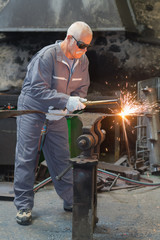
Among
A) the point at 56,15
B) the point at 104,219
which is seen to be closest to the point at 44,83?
the point at 104,219

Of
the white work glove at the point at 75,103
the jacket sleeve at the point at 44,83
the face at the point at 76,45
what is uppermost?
the face at the point at 76,45

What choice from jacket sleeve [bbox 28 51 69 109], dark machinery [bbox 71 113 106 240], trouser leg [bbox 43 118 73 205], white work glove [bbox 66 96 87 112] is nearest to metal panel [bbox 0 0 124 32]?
jacket sleeve [bbox 28 51 69 109]

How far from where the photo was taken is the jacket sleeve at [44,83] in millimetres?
2441

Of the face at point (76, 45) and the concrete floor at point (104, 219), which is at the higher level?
the face at point (76, 45)

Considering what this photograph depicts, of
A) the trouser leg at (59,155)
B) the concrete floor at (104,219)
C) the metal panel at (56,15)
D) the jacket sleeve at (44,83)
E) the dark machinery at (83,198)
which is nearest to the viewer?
the dark machinery at (83,198)

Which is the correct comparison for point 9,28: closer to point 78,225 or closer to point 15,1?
point 15,1

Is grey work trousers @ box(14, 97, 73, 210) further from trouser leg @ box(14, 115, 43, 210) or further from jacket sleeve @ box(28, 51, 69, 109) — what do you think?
jacket sleeve @ box(28, 51, 69, 109)

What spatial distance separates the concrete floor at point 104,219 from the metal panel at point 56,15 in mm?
2888

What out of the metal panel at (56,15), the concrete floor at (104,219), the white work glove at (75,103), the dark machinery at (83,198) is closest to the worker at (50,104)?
the white work glove at (75,103)

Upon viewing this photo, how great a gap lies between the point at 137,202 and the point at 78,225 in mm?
1291

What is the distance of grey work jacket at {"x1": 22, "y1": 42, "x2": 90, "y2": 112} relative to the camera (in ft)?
8.10

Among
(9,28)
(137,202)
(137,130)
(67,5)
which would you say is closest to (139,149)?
(137,130)

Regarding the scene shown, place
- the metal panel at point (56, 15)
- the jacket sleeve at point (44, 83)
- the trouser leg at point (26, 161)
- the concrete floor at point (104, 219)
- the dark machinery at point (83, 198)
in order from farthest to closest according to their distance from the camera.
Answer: the metal panel at point (56, 15) < the trouser leg at point (26, 161) < the jacket sleeve at point (44, 83) < the concrete floor at point (104, 219) < the dark machinery at point (83, 198)

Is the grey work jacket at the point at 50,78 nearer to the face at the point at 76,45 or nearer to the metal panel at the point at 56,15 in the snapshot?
the face at the point at 76,45
